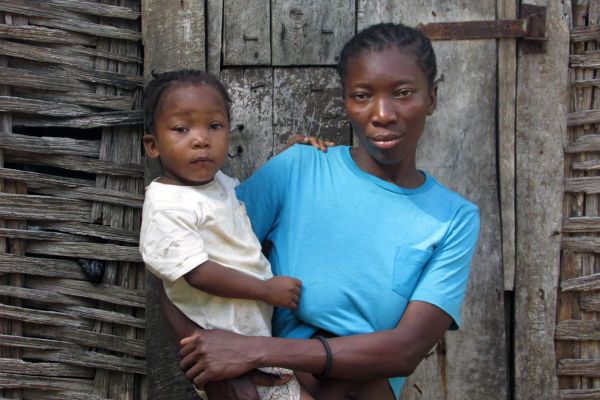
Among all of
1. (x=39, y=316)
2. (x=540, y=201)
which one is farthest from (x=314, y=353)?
(x=540, y=201)

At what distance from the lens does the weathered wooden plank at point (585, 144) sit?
330 centimetres

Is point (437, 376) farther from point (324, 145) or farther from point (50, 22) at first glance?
point (50, 22)

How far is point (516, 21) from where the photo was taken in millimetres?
3287

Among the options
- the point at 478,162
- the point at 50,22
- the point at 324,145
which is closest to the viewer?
the point at 324,145

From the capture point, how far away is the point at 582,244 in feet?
10.9

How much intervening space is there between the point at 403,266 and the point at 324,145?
0.50 meters

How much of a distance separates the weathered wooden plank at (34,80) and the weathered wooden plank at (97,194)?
36 centimetres

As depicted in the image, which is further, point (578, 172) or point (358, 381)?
point (578, 172)

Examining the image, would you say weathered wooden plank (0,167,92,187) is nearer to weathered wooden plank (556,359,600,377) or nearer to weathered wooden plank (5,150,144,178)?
weathered wooden plank (5,150,144,178)

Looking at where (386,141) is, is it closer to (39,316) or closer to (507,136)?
(507,136)

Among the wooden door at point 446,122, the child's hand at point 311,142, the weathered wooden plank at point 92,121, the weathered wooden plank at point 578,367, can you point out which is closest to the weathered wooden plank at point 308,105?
the wooden door at point 446,122

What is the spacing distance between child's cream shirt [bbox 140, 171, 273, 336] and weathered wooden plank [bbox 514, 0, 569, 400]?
123cm

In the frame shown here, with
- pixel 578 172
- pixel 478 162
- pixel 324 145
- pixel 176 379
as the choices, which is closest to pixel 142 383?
pixel 176 379

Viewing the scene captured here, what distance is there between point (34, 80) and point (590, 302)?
2212 mm
